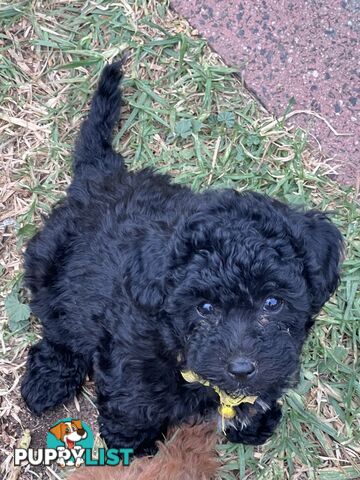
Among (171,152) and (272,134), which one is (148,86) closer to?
(171,152)

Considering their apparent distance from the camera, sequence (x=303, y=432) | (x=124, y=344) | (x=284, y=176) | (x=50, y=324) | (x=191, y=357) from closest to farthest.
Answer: (x=191, y=357)
(x=124, y=344)
(x=50, y=324)
(x=303, y=432)
(x=284, y=176)

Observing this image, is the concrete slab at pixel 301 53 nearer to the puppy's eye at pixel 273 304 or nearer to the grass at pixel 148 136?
the grass at pixel 148 136

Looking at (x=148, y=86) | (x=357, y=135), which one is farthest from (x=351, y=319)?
(x=148, y=86)

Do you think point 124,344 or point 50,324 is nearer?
point 124,344

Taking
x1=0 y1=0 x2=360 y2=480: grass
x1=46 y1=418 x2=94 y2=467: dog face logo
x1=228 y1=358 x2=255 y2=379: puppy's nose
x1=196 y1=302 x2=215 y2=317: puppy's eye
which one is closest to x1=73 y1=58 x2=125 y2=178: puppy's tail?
x1=0 y1=0 x2=360 y2=480: grass

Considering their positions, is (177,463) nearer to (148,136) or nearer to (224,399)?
(224,399)

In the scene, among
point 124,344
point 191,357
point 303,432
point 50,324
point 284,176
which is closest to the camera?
point 191,357

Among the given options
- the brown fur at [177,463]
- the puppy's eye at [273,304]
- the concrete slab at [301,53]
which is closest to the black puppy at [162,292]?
the puppy's eye at [273,304]

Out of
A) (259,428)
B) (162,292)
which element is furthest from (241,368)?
(259,428)
